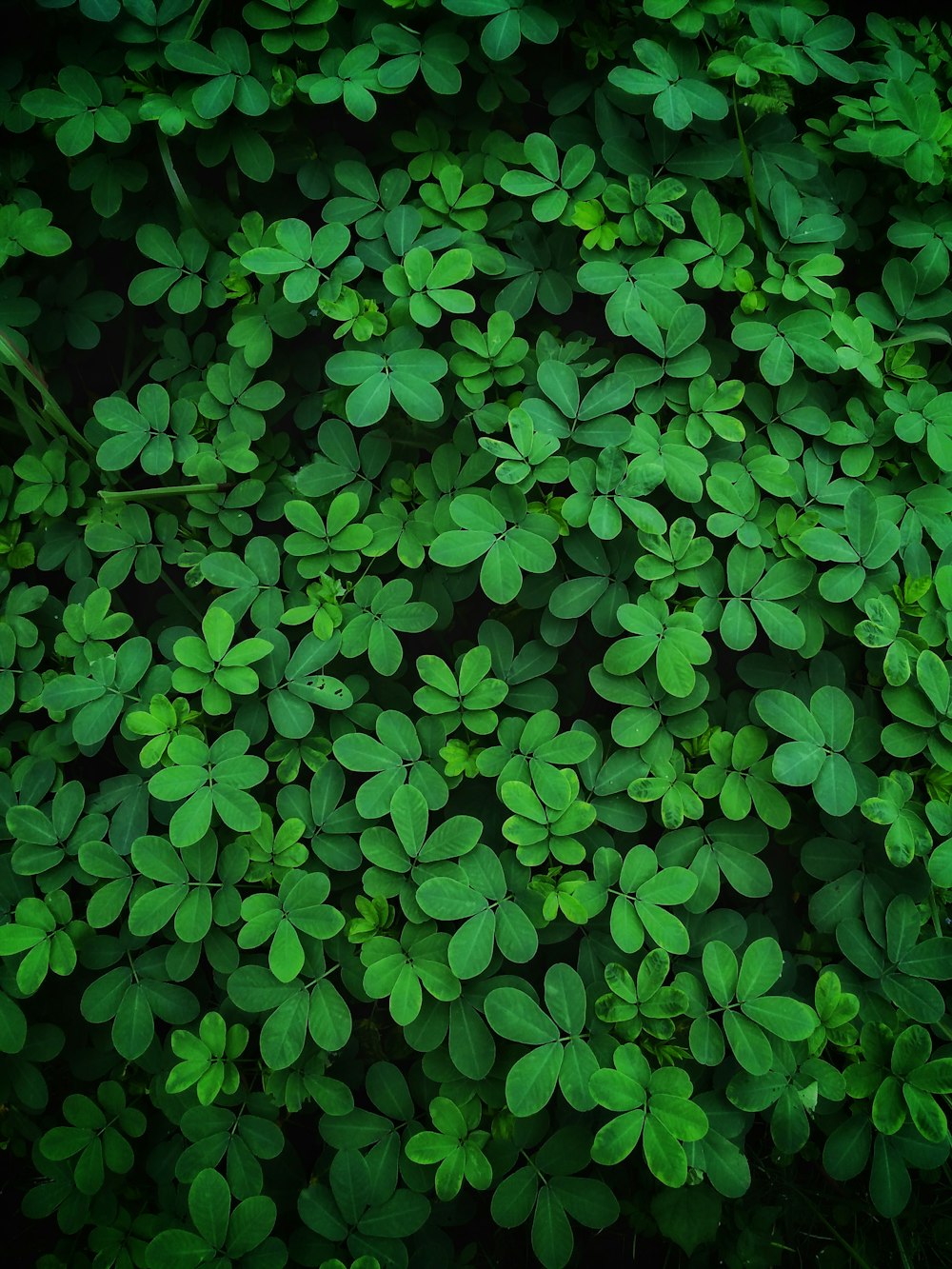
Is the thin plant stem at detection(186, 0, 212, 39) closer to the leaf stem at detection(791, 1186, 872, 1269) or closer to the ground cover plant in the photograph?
the ground cover plant

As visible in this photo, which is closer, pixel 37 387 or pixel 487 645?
pixel 487 645

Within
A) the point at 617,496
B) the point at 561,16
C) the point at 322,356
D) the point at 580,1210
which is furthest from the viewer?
the point at 322,356

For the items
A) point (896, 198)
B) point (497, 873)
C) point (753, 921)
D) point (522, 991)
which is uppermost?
point (896, 198)

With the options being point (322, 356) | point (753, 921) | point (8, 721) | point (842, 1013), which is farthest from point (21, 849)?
point (842, 1013)

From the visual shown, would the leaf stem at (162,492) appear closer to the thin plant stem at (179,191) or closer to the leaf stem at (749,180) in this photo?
the thin plant stem at (179,191)

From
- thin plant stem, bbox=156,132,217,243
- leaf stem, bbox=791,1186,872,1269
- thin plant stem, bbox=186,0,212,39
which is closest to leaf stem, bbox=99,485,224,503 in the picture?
thin plant stem, bbox=156,132,217,243

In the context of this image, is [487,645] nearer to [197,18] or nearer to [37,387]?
[37,387]

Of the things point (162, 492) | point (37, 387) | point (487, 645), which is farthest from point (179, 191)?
point (487, 645)

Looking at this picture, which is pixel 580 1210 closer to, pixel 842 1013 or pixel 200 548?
pixel 842 1013
